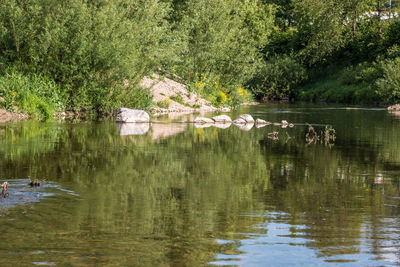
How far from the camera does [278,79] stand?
7319 cm

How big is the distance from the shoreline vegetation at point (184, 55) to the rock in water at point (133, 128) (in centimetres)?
371

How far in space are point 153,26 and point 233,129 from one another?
12.7 metres

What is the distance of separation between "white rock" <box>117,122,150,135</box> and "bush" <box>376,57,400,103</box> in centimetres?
2894

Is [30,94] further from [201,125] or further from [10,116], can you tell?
[201,125]

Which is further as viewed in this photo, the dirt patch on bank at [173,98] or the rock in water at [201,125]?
the dirt patch on bank at [173,98]

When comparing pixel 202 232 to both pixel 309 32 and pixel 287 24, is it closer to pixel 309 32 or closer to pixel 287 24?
pixel 309 32

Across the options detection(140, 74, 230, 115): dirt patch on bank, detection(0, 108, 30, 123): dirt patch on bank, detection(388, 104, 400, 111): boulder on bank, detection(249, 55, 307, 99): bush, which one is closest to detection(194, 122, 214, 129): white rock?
detection(0, 108, 30, 123): dirt patch on bank

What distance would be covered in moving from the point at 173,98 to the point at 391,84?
65.8 feet

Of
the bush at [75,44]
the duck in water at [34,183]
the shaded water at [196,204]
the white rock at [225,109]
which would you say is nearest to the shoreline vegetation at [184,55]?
the bush at [75,44]

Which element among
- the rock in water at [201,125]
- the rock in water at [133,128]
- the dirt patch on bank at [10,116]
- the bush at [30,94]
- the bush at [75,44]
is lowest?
the rock in water at [133,128]

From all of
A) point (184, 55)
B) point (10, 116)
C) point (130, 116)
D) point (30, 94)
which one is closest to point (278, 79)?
point (184, 55)

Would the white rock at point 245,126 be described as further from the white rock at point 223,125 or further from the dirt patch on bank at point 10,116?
the dirt patch on bank at point 10,116

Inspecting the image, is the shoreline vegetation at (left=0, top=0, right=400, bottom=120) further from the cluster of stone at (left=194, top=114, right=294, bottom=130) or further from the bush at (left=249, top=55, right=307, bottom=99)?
the cluster of stone at (left=194, top=114, right=294, bottom=130)

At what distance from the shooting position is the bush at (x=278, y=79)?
73.2 m
